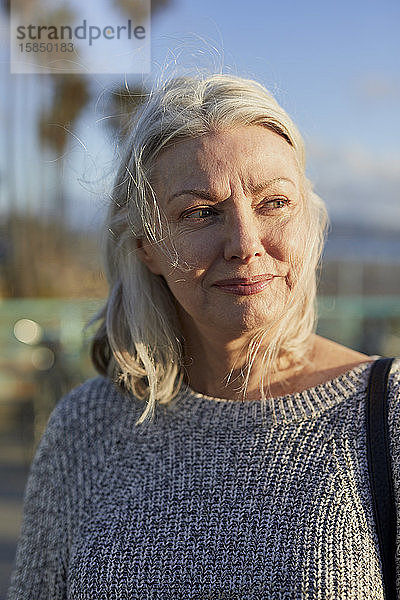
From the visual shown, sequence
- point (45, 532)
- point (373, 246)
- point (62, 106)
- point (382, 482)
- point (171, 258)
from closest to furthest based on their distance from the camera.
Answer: point (382, 482), point (171, 258), point (45, 532), point (62, 106), point (373, 246)

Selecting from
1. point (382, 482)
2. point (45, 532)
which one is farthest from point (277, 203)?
point (45, 532)

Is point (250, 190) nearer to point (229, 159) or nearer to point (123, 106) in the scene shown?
point (229, 159)

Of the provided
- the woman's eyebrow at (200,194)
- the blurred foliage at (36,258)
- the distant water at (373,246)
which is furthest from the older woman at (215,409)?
the distant water at (373,246)

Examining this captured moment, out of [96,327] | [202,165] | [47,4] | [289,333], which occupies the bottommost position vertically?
[289,333]

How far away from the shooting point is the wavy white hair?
1.62 metres

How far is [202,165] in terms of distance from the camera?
5.14 feet

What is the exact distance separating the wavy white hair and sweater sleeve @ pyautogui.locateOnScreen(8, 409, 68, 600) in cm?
26

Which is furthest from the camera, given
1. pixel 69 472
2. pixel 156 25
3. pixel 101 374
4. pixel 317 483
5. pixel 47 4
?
pixel 47 4

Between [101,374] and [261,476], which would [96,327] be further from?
[261,476]

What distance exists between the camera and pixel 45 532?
5.90 ft

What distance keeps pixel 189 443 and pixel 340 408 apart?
0.37 meters

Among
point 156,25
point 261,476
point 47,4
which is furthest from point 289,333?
point 47,4

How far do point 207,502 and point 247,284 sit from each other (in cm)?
48

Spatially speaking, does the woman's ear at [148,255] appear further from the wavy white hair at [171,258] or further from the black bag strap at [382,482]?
the black bag strap at [382,482]
